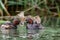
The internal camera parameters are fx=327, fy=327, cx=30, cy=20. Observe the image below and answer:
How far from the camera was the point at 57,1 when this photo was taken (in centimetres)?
1266

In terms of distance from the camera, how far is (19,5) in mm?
12234

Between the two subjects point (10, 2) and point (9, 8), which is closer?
point (10, 2)

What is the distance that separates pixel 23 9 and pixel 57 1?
150 cm

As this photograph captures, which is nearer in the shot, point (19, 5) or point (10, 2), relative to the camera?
point (10, 2)

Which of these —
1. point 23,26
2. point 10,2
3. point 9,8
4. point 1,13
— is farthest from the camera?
point 9,8

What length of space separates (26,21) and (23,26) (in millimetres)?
326

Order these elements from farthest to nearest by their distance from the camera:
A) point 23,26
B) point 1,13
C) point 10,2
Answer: point 10,2, point 1,13, point 23,26

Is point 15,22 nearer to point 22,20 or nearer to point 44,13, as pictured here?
point 22,20

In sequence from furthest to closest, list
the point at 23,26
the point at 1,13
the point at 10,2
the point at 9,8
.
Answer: the point at 9,8 → the point at 10,2 → the point at 1,13 → the point at 23,26

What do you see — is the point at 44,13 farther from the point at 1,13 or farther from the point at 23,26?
the point at 23,26

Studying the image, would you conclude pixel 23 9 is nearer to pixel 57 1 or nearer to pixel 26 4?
pixel 26 4

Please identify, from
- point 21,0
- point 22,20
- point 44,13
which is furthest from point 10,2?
point 22,20

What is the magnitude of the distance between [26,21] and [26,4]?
8.90ft

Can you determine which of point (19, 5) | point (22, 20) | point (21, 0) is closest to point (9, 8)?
point (19, 5)
